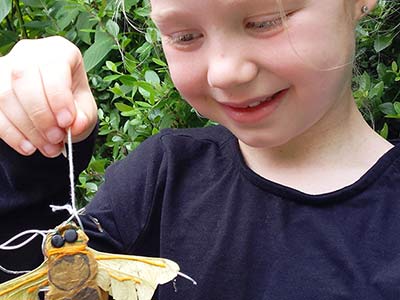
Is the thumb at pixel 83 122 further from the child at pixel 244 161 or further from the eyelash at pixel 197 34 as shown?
the eyelash at pixel 197 34

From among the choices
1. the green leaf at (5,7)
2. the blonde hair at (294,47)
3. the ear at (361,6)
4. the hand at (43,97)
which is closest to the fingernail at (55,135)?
the hand at (43,97)

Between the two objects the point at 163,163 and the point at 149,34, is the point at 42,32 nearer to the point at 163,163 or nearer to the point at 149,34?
the point at 149,34

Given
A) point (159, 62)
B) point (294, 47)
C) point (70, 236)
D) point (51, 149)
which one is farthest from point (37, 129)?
point (159, 62)

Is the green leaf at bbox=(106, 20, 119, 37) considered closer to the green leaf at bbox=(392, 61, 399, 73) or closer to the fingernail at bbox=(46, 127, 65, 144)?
the green leaf at bbox=(392, 61, 399, 73)

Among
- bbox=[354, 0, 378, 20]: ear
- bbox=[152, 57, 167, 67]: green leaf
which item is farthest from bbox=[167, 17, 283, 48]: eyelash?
bbox=[152, 57, 167, 67]: green leaf

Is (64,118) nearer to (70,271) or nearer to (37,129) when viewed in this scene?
(37,129)

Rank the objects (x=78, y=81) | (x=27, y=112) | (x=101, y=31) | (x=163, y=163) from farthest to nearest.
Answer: (x=101, y=31) < (x=163, y=163) < (x=78, y=81) < (x=27, y=112)

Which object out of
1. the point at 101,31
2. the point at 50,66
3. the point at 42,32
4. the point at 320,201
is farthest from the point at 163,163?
the point at 42,32
